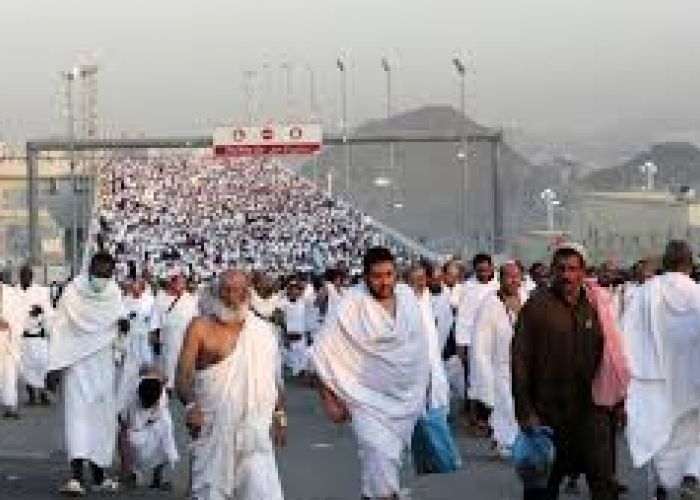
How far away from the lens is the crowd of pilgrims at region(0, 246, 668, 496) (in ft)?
46.7

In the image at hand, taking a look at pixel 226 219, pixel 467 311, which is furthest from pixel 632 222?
pixel 467 311

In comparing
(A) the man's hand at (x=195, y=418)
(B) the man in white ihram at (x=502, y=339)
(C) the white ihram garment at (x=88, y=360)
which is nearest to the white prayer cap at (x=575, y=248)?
(A) the man's hand at (x=195, y=418)

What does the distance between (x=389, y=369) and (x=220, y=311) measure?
3.49ft

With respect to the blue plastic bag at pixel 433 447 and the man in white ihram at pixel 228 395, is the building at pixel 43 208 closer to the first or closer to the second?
the blue plastic bag at pixel 433 447

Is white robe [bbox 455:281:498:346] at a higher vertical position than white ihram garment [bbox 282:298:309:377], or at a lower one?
higher

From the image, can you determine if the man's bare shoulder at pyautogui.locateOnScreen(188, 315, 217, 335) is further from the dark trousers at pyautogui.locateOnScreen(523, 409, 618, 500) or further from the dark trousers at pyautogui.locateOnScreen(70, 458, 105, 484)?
the dark trousers at pyautogui.locateOnScreen(70, 458, 105, 484)

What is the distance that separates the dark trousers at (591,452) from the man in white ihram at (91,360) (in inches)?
190

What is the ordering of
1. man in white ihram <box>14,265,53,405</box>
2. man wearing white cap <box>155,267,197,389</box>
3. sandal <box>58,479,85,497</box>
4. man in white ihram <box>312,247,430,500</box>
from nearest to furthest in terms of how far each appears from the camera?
1. man in white ihram <box>312,247,430,500</box>
2. sandal <box>58,479,85,497</box>
3. man wearing white cap <box>155,267,197,389</box>
4. man in white ihram <box>14,265,53,405</box>

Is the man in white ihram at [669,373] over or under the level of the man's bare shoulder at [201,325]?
under

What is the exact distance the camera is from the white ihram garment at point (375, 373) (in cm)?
1061

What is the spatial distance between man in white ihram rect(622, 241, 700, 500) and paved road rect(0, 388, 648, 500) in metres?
0.72

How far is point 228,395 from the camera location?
10156 millimetres

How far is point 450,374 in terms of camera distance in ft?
69.7

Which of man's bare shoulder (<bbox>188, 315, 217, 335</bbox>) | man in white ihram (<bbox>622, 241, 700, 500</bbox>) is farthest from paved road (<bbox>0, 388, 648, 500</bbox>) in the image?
man's bare shoulder (<bbox>188, 315, 217, 335</bbox>)
